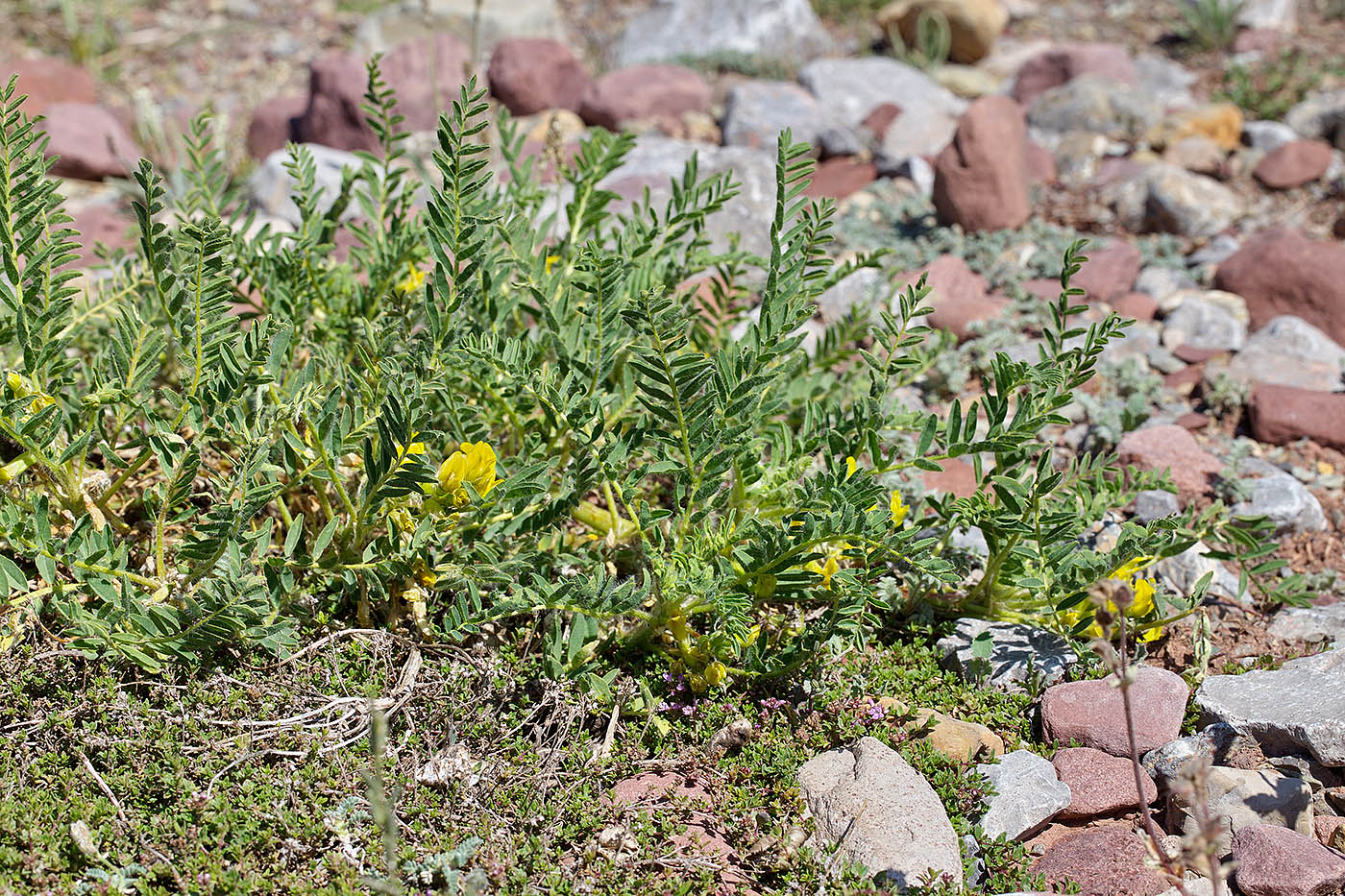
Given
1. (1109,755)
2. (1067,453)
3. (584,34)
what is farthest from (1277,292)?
(584,34)

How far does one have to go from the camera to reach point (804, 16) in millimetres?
8445

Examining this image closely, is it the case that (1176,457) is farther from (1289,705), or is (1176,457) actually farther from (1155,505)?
(1289,705)

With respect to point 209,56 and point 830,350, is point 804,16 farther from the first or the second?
point 830,350

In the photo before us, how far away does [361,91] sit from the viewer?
6133mm

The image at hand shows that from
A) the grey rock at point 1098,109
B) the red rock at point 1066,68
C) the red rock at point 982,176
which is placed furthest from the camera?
the red rock at point 1066,68

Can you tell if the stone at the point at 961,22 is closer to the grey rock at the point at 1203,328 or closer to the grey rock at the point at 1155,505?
the grey rock at the point at 1203,328

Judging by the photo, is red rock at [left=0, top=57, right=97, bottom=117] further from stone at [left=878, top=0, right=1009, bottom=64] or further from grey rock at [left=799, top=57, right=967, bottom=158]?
stone at [left=878, top=0, right=1009, bottom=64]

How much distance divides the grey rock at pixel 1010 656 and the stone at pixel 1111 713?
0.07 m

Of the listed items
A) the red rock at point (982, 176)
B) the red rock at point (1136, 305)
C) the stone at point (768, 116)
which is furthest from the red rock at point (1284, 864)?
the stone at point (768, 116)

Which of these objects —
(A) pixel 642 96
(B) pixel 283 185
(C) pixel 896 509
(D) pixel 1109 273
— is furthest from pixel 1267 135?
(B) pixel 283 185

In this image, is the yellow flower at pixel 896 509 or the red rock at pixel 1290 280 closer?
the yellow flower at pixel 896 509

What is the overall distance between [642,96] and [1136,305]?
10.8 ft

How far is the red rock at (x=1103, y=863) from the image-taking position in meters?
2.23

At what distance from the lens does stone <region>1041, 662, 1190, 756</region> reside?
2.56m
